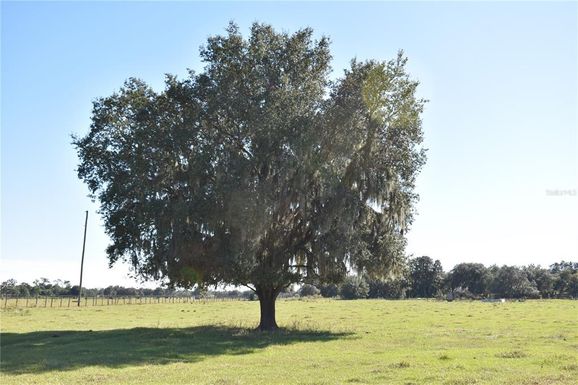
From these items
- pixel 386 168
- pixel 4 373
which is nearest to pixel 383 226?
pixel 386 168

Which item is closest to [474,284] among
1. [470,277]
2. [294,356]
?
[470,277]

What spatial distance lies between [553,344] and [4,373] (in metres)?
23.0

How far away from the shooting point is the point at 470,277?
524 feet

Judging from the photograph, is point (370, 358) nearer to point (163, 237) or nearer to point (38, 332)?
point (163, 237)

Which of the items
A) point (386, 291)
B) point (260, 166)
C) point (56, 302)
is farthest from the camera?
point (386, 291)

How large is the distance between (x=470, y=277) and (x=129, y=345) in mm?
147316

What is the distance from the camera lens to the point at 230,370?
1867 centimetres

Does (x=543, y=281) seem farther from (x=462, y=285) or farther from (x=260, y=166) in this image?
(x=260, y=166)

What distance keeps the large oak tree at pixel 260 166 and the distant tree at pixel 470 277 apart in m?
137

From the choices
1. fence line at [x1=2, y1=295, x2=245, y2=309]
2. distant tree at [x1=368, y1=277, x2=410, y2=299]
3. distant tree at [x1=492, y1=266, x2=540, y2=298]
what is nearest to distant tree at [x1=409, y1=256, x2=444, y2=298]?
distant tree at [x1=368, y1=277, x2=410, y2=299]

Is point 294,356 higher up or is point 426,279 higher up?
point 426,279

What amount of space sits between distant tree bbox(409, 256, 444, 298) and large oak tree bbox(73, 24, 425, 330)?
435 feet

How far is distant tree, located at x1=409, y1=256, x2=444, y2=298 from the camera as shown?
524 feet

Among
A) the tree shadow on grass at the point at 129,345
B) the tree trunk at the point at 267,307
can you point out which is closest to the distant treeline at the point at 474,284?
the tree trunk at the point at 267,307
